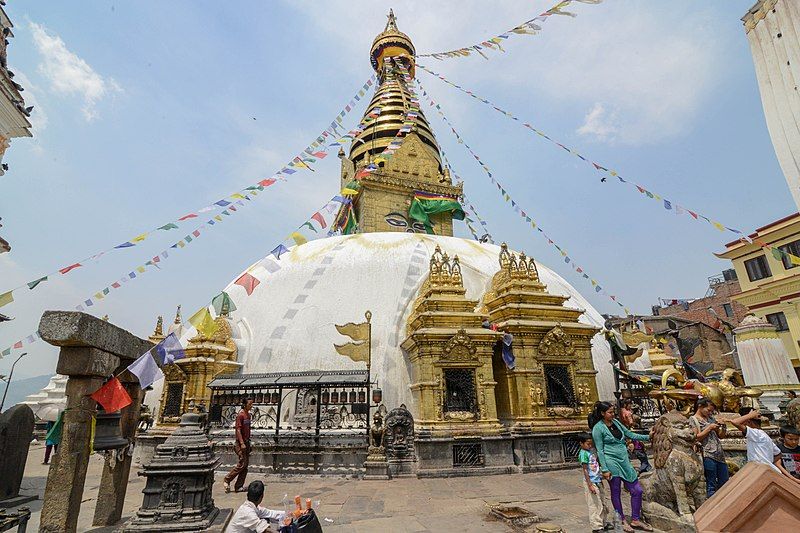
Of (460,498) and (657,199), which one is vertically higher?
(657,199)

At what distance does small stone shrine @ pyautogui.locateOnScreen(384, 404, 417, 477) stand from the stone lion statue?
5771 millimetres

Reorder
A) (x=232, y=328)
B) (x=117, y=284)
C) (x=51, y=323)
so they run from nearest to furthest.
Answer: (x=51, y=323), (x=117, y=284), (x=232, y=328)

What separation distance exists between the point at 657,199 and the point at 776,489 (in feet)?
39.4

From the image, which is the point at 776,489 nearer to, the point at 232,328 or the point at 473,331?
the point at 473,331

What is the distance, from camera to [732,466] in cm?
648

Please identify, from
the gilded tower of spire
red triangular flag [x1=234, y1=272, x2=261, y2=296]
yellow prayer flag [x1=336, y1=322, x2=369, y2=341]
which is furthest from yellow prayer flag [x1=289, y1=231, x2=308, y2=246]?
the gilded tower of spire

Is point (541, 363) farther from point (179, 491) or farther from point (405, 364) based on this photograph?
point (179, 491)

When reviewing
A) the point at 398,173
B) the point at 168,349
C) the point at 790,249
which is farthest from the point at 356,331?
the point at 790,249

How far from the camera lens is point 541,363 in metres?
11.8

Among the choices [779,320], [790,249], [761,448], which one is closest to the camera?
[761,448]

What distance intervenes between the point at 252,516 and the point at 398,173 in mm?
24091

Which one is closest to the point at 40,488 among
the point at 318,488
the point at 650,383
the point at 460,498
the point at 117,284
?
the point at 117,284

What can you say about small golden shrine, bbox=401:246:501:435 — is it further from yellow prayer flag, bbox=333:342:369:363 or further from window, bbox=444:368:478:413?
yellow prayer flag, bbox=333:342:369:363

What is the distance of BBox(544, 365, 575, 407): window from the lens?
11.9m
